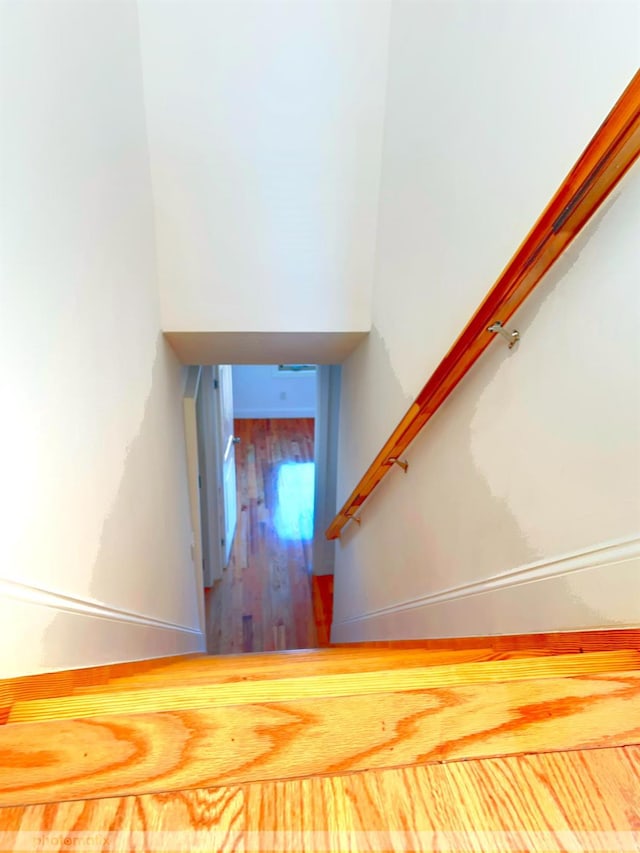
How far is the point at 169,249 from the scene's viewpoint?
2.43m

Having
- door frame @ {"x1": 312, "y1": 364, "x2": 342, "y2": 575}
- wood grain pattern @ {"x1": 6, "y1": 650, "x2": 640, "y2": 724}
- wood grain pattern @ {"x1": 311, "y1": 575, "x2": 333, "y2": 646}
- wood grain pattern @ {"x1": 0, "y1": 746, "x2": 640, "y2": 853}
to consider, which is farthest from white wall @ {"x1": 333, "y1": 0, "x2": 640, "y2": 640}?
wood grain pattern @ {"x1": 311, "y1": 575, "x2": 333, "y2": 646}

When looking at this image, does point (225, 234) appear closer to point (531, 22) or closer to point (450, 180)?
point (450, 180)

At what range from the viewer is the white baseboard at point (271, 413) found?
6.62m

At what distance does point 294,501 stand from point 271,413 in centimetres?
165

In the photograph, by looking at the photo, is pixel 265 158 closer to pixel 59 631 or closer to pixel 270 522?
pixel 59 631

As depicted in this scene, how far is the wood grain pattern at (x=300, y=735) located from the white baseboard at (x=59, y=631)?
0.92 ft

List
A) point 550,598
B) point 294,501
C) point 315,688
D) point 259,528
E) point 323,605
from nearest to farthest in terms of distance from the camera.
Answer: point 315,688, point 550,598, point 323,605, point 259,528, point 294,501

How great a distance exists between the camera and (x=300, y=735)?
709 mm

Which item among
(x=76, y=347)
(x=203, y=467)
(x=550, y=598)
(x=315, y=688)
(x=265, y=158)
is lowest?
(x=315, y=688)

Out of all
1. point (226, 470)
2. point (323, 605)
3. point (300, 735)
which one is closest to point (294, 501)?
point (226, 470)

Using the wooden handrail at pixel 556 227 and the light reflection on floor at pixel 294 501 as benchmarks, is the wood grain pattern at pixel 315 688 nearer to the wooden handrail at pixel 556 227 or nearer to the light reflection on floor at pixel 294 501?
the wooden handrail at pixel 556 227

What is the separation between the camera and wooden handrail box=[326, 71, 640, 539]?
0.83 metres

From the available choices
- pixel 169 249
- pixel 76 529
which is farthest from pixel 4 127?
pixel 169 249

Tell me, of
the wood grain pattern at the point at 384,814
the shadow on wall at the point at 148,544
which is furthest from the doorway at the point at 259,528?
the wood grain pattern at the point at 384,814
